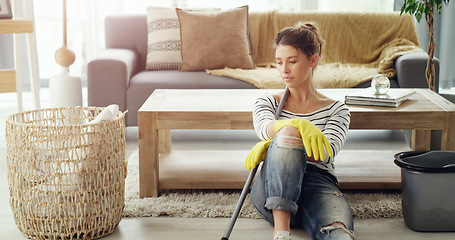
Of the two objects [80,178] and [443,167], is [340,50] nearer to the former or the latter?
[443,167]

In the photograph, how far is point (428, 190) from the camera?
188cm

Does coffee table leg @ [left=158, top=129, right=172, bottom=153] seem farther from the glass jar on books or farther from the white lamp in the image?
the glass jar on books

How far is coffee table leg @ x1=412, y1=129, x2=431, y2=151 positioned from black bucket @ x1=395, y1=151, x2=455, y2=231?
0.60 meters

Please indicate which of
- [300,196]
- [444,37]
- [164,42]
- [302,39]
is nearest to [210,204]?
[300,196]

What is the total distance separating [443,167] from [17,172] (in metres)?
1.39

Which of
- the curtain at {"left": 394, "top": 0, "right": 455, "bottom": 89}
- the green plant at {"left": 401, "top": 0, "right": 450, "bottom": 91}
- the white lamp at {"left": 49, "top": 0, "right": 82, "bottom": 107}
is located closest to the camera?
the green plant at {"left": 401, "top": 0, "right": 450, "bottom": 91}

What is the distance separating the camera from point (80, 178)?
182cm

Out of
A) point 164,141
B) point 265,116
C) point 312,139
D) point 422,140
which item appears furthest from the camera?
point 164,141

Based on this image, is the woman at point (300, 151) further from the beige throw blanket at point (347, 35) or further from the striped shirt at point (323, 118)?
the beige throw blanket at point (347, 35)

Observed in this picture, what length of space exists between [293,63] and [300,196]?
0.45 m

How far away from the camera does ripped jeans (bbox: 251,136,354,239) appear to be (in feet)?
5.72

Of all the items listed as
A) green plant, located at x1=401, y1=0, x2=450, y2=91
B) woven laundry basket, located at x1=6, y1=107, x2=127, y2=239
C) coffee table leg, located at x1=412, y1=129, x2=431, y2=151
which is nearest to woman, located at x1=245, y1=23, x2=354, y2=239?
woven laundry basket, located at x1=6, y1=107, x2=127, y2=239

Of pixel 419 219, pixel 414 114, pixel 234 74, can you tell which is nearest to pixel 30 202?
pixel 419 219

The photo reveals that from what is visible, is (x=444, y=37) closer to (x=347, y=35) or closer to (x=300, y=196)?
(x=347, y=35)
